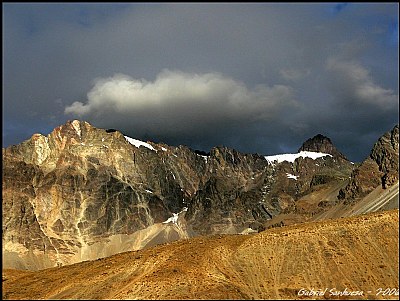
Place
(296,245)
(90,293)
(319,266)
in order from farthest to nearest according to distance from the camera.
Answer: (296,245) → (319,266) → (90,293)

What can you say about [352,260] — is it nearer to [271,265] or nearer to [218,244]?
[271,265]

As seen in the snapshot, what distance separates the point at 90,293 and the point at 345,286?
1232 inches

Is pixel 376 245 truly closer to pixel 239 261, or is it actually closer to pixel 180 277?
pixel 239 261

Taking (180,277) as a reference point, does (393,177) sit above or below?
above

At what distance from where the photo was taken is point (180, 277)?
204 ft

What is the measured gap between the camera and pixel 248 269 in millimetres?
66625

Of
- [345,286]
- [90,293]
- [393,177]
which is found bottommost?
[345,286]

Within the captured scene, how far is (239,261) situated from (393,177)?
454 feet

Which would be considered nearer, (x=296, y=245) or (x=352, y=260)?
(x=352, y=260)

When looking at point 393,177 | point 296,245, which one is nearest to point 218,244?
point 296,245

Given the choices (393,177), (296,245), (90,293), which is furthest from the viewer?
(393,177)

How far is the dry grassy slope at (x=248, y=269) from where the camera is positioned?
60375 millimetres

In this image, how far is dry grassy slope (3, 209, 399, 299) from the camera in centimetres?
6038

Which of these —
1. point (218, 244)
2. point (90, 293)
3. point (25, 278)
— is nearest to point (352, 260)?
point (218, 244)
